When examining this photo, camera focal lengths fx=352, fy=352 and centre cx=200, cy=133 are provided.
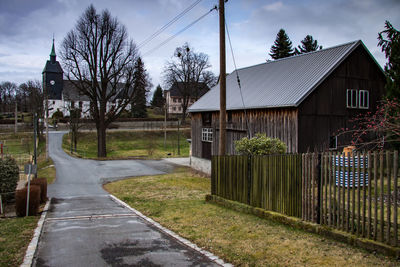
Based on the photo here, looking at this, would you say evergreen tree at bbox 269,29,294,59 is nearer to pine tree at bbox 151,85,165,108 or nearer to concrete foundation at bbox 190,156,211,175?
concrete foundation at bbox 190,156,211,175

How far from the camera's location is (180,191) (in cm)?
1738

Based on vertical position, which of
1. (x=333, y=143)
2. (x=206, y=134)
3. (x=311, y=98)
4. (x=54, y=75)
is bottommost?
(x=333, y=143)

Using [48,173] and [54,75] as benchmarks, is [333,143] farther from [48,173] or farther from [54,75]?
[54,75]

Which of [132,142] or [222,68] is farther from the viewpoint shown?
[132,142]

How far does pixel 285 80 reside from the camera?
71.7 feet

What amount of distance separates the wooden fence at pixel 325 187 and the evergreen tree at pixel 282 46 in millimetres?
41841

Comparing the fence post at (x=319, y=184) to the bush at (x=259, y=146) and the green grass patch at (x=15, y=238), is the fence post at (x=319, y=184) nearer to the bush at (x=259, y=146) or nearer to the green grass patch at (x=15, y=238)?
the bush at (x=259, y=146)

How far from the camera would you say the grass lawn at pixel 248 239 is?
6.59m

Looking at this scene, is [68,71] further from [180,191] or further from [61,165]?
[180,191]

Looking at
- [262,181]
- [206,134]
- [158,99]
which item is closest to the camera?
[262,181]

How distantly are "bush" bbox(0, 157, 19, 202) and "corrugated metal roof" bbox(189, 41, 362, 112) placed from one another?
43.3 ft

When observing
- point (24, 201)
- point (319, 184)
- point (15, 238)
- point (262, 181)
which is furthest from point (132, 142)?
point (319, 184)

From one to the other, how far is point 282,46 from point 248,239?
47165 millimetres

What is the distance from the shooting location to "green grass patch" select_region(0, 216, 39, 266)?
24.3 ft
